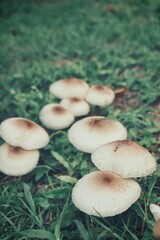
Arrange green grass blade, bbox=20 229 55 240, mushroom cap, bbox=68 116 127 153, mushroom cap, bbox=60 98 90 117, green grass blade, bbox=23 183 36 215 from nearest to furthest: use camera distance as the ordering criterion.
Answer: green grass blade, bbox=20 229 55 240 < green grass blade, bbox=23 183 36 215 < mushroom cap, bbox=68 116 127 153 < mushroom cap, bbox=60 98 90 117

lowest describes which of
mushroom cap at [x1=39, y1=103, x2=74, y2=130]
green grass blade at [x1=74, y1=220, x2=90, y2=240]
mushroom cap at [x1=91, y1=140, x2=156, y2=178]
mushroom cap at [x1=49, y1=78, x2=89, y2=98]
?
green grass blade at [x1=74, y1=220, x2=90, y2=240]

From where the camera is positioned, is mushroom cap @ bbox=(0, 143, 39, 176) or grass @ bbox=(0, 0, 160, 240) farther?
mushroom cap @ bbox=(0, 143, 39, 176)

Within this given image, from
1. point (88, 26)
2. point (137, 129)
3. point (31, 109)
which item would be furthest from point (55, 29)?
point (137, 129)

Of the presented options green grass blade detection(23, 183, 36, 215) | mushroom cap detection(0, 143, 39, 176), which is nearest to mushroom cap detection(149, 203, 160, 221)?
green grass blade detection(23, 183, 36, 215)

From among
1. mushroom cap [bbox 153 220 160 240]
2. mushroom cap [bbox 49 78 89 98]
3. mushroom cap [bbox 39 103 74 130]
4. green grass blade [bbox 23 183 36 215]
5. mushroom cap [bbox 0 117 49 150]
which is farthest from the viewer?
mushroom cap [bbox 49 78 89 98]

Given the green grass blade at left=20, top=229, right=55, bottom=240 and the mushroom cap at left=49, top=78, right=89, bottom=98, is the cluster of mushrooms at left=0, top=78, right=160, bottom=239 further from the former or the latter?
the green grass blade at left=20, top=229, right=55, bottom=240

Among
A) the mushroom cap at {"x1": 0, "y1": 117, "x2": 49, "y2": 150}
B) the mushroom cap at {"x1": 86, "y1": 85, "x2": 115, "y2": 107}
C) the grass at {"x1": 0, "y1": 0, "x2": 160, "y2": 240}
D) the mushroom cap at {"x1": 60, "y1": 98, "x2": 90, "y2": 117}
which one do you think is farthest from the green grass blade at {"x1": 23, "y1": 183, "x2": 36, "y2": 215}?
the mushroom cap at {"x1": 86, "y1": 85, "x2": 115, "y2": 107}

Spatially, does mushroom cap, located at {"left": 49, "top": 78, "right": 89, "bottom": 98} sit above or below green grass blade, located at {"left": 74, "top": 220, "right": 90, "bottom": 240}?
above
